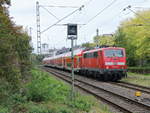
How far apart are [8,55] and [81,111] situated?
3234 mm

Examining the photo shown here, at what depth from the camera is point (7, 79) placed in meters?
9.37

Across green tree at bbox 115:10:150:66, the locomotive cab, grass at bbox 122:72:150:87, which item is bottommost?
grass at bbox 122:72:150:87

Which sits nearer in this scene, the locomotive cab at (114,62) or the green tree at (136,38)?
the locomotive cab at (114,62)

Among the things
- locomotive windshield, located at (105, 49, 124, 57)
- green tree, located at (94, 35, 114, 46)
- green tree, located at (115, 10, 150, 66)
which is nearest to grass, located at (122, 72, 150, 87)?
locomotive windshield, located at (105, 49, 124, 57)

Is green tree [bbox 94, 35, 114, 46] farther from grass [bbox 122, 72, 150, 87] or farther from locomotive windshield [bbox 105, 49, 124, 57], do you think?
locomotive windshield [bbox 105, 49, 124, 57]

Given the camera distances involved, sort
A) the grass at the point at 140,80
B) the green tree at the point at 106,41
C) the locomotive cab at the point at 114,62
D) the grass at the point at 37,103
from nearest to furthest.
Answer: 1. the grass at the point at 37,103
2. the grass at the point at 140,80
3. the locomotive cab at the point at 114,62
4. the green tree at the point at 106,41

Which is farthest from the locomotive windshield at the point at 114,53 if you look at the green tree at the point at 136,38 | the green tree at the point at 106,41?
the green tree at the point at 106,41

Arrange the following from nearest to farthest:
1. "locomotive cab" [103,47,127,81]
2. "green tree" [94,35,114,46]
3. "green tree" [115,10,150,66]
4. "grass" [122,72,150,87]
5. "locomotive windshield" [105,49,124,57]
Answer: "grass" [122,72,150,87] < "locomotive cab" [103,47,127,81] < "locomotive windshield" [105,49,124,57] < "green tree" [115,10,150,66] < "green tree" [94,35,114,46]

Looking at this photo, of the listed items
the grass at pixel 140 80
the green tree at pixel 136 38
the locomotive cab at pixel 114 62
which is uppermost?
the green tree at pixel 136 38

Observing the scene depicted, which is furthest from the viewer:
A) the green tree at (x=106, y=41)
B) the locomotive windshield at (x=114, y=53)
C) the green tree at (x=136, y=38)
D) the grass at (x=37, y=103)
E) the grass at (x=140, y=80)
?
the green tree at (x=106, y=41)

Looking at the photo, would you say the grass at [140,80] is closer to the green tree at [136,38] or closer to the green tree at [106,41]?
the green tree at [136,38]

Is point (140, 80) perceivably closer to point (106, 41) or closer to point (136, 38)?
point (136, 38)

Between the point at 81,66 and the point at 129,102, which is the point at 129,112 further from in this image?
the point at 81,66

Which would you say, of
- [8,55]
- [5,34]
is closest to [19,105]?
[8,55]
